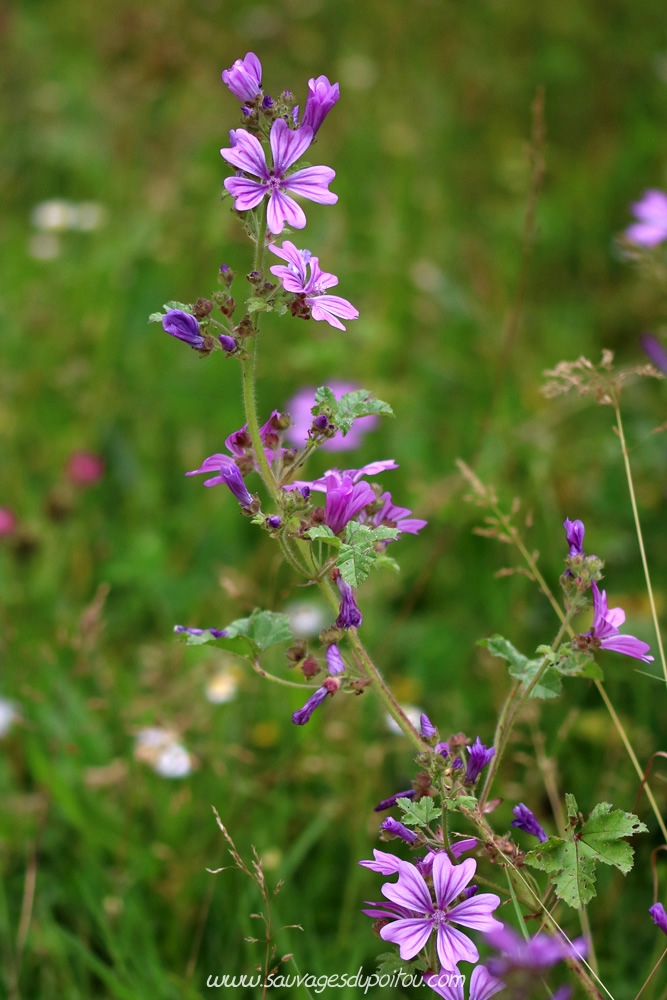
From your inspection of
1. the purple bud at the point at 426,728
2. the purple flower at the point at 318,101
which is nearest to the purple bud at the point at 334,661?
the purple bud at the point at 426,728

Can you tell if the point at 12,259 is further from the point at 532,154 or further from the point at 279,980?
the point at 279,980

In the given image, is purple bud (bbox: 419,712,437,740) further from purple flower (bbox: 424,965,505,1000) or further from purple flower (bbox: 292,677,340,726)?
purple flower (bbox: 424,965,505,1000)

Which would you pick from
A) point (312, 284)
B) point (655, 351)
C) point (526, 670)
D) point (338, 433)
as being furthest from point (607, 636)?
point (338, 433)

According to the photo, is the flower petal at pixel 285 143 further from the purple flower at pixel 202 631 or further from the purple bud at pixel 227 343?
the purple flower at pixel 202 631

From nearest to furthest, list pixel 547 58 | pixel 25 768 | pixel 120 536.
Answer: pixel 25 768 < pixel 120 536 < pixel 547 58

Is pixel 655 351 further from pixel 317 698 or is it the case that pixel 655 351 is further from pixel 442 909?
pixel 442 909

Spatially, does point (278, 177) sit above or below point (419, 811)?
above

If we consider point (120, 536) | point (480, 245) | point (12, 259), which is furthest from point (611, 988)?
point (12, 259)
